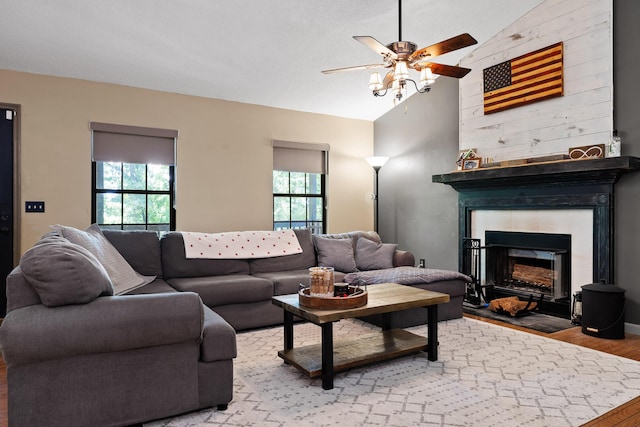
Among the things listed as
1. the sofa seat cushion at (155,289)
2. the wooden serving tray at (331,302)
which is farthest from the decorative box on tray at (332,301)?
the sofa seat cushion at (155,289)

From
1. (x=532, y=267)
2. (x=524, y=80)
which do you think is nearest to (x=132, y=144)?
(x=524, y=80)

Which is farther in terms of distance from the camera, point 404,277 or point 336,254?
point 336,254

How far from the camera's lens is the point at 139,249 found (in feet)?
13.0

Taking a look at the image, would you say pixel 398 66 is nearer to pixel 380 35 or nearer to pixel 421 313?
pixel 380 35

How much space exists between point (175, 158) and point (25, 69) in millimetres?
1638

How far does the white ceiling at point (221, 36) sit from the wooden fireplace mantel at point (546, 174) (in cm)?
144

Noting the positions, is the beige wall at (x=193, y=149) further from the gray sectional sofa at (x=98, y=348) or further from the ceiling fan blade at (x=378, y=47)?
the ceiling fan blade at (x=378, y=47)

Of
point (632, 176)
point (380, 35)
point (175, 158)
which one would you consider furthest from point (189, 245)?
point (632, 176)

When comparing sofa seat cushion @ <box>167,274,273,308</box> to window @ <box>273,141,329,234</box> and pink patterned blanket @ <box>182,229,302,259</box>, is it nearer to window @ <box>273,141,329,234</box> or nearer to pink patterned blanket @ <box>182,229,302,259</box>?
pink patterned blanket @ <box>182,229,302,259</box>

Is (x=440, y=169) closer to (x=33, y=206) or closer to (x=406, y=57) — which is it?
(x=406, y=57)

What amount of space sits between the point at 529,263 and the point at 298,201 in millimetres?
3022

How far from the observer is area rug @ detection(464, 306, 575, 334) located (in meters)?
3.87

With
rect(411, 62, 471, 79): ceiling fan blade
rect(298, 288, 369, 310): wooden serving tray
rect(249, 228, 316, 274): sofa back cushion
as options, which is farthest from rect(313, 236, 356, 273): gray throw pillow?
rect(411, 62, 471, 79): ceiling fan blade

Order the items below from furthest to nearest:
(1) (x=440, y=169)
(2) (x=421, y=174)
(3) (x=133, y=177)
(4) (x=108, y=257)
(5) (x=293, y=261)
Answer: (2) (x=421, y=174)
(1) (x=440, y=169)
(3) (x=133, y=177)
(5) (x=293, y=261)
(4) (x=108, y=257)
